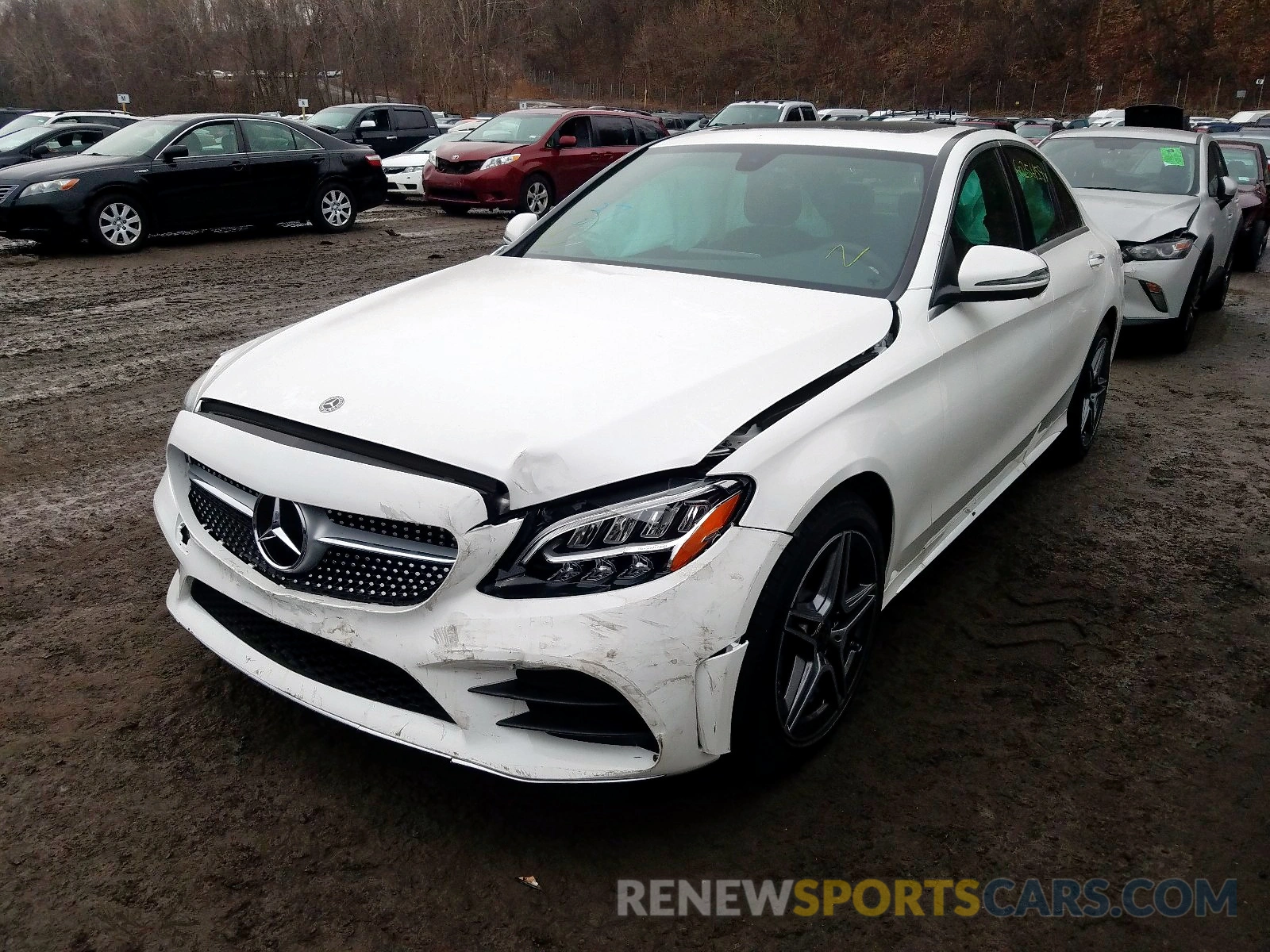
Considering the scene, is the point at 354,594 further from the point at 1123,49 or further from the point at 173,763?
the point at 1123,49

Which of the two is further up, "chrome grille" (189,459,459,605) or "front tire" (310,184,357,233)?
"chrome grille" (189,459,459,605)

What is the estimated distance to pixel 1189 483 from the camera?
4.93 metres

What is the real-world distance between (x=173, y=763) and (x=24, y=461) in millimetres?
3002

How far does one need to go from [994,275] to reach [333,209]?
11.8m

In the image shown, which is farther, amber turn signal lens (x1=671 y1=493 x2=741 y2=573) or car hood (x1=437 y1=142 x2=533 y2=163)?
car hood (x1=437 y1=142 x2=533 y2=163)

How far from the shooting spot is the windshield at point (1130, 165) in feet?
27.1

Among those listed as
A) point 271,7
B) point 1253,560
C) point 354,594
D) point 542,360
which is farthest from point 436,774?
point 271,7

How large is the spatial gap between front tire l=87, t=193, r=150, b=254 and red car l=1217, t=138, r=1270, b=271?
12506 millimetres

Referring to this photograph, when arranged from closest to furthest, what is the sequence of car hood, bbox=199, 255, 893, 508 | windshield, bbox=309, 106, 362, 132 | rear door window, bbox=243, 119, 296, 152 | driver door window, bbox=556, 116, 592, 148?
car hood, bbox=199, 255, 893, 508 → rear door window, bbox=243, 119, 296, 152 → driver door window, bbox=556, 116, 592, 148 → windshield, bbox=309, 106, 362, 132

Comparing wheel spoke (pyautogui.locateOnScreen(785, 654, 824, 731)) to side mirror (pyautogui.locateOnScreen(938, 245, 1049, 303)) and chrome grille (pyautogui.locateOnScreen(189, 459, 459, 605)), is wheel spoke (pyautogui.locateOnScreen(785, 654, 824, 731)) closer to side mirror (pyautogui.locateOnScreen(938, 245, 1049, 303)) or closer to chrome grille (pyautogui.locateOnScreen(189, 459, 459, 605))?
chrome grille (pyautogui.locateOnScreen(189, 459, 459, 605))

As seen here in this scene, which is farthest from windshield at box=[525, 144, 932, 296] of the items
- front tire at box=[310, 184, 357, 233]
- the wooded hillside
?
the wooded hillside

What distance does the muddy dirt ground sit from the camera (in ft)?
7.15

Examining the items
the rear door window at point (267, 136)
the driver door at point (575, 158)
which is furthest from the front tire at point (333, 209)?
the driver door at point (575, 158)

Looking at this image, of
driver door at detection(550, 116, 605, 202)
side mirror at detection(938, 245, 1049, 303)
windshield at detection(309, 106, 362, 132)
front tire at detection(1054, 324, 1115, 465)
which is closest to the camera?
side mirror at detection(938, 245, 1049, 303)
